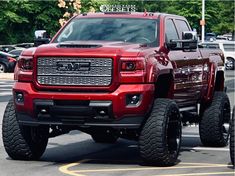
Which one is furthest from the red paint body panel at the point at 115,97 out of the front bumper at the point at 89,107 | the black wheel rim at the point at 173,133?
the black wheel rim at the point at 173,133

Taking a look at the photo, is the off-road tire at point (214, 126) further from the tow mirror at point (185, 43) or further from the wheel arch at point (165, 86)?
the wheel arch at point (165, 86)

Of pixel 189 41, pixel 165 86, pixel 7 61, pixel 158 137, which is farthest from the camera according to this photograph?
pixel 7 61

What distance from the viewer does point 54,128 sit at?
34.1 feet

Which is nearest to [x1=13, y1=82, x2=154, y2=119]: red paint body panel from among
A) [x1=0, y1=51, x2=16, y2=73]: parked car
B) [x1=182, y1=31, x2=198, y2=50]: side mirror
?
[x1=182, y1=31, x2=198, y2=50]: side mirror

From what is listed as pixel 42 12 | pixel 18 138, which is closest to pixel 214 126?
pixel 18 138

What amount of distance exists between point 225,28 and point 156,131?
2969 inches

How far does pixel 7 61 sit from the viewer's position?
1674 inches

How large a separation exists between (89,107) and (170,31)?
2.44 metres

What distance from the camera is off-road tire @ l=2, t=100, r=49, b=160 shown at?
1034 cm

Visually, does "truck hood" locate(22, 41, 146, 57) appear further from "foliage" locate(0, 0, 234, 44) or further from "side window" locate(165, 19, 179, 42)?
"foliage" locate(0, 0, 234, 44)

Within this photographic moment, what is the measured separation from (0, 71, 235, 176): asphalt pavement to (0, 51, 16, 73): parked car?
1151 inches

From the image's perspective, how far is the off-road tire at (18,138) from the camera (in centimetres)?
1034

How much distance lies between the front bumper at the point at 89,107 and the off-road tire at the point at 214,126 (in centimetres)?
270

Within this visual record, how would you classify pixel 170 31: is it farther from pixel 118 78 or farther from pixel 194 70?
pixel 118 78
